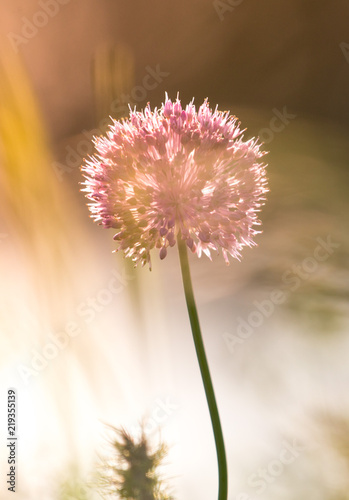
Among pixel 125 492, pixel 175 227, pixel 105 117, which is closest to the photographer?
pixel 125 492

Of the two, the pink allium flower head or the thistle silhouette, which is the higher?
the pink allium flower head

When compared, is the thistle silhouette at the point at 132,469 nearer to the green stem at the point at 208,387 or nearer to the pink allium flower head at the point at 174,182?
the green stem at the point at 208,387

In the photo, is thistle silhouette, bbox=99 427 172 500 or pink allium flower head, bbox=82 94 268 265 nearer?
thistle silhouette, bbox=99 427 172 500

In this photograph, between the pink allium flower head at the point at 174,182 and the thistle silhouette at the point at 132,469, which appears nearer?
the thistle silhouette at the point at 132,469

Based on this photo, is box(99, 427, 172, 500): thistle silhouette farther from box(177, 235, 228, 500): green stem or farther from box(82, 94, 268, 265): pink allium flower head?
box(82, 94, 268, 265): pink allium flower head

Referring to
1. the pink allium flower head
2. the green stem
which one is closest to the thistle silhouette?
the green stem

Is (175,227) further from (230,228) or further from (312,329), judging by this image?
(312,329)

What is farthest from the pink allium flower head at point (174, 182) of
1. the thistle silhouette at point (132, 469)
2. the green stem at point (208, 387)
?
the thistle silhouette at point (132, 469)

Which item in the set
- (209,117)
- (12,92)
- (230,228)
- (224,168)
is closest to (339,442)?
(230,228)

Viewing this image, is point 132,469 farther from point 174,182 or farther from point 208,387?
point 174,182
